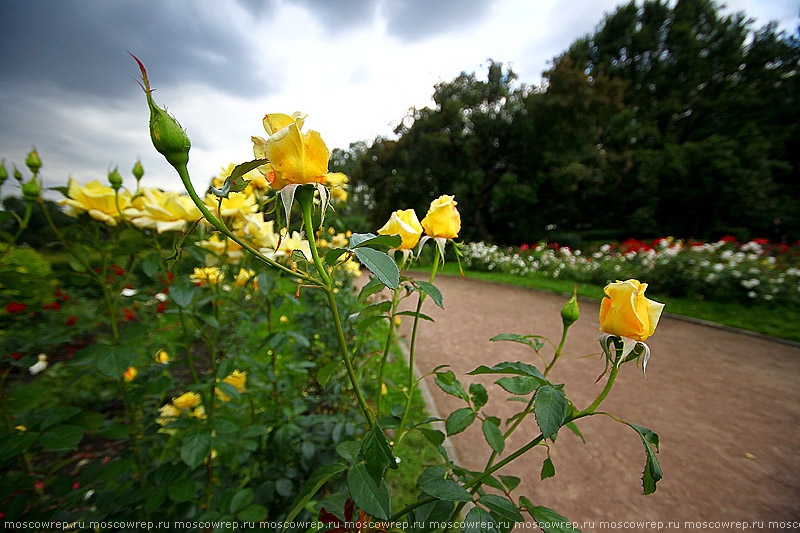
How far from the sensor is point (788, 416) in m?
2.69

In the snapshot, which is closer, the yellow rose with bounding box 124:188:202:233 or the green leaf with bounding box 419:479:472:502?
the green leaf with bounding box 419:479:472:502

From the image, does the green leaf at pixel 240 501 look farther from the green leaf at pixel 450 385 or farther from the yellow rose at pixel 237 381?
the green leaf at pixel 450 385

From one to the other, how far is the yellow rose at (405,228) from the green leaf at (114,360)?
0.69 metres

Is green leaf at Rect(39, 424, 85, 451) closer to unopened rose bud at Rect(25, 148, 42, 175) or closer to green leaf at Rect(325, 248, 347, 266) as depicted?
unopened rose bud at Rect(25, 148, 42, 175)

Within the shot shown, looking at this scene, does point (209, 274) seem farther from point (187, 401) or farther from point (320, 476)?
point (320, 476)

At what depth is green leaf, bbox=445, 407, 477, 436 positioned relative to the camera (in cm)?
66

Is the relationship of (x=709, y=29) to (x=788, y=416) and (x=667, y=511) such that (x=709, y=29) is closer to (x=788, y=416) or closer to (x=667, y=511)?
Answer: (x=788, y=416)

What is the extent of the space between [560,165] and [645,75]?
914cm

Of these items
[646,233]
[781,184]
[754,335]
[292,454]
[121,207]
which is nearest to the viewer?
[121,207]

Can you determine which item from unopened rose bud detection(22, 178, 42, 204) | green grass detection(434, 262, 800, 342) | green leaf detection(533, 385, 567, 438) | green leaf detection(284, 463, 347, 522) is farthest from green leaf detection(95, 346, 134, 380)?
green grass detection(434, 262, 800, 342)

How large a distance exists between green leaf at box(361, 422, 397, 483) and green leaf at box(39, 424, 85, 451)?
0.76m

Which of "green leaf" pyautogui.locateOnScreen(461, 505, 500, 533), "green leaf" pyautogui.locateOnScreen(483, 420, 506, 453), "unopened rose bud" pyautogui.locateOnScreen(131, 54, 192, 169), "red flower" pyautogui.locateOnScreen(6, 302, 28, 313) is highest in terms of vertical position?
"unopened rose bud" pyautogui.locateOnScreen(131, 54, 192, 169)

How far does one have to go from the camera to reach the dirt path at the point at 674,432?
189 centimetres

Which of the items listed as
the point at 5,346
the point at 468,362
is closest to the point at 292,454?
the point at 5,346
